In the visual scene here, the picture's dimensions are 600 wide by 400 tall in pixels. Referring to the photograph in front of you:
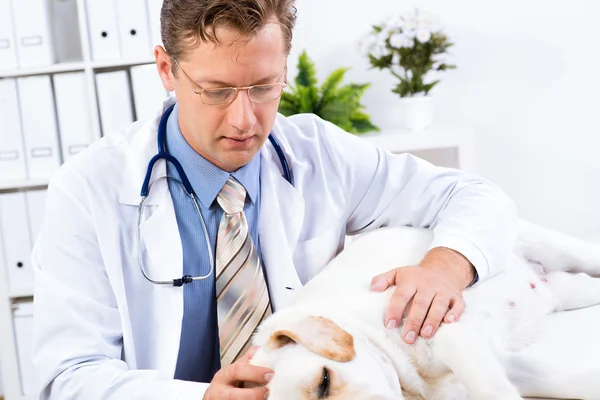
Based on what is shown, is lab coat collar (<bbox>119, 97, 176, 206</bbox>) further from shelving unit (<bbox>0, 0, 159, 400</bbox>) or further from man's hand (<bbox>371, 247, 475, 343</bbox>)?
shelving unit (<bbox>0, 0, 159, 400</bbox>)

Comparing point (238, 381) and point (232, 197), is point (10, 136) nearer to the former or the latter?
point (232, 197)

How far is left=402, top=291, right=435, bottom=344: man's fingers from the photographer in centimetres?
119

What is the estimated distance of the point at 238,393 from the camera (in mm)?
1053

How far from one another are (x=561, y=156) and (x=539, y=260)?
1.74 m

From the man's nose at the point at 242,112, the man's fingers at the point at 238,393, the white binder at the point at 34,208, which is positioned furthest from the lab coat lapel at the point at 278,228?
the white binder at the point at 34,208

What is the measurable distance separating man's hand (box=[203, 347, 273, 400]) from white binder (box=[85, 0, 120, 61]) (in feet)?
6.04

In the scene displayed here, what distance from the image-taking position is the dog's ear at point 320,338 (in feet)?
3.49

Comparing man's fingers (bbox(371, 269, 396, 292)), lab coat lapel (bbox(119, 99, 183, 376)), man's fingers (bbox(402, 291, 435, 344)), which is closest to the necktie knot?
lab coat lapel (bbox(119, 99, 183, 376))

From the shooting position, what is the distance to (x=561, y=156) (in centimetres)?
329

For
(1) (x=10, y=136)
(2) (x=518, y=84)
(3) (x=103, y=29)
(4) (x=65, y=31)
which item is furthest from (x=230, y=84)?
(2) (x=518, y=84)

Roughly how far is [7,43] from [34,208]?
629 mm

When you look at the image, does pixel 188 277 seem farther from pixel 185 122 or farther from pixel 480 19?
pixel 480 19

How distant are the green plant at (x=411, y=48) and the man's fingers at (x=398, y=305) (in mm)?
1920

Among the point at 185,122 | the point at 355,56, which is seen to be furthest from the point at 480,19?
the point at 185,122
